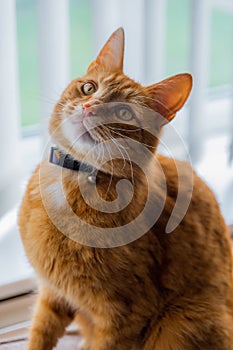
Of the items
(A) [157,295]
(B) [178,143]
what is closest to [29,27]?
(B) [178,143]

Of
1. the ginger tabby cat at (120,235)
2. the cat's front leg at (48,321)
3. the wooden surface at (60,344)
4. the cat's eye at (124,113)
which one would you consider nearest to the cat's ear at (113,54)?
the ginger tabby cat at (120,235)

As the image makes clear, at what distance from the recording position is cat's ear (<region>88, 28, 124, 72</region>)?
1.22 meters

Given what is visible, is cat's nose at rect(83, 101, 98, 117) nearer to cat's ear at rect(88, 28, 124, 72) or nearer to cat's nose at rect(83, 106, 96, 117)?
cat's nose at rect(83, 106, 96, 117)

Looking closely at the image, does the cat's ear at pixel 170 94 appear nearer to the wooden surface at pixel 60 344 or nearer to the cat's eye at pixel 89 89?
the cat's eye at pixel 89 89

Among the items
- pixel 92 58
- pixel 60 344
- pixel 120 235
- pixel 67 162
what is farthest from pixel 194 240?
pixel 92 58

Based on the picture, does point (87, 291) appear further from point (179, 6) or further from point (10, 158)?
point (179, 6)

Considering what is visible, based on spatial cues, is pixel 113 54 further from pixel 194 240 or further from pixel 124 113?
pixel 194 240

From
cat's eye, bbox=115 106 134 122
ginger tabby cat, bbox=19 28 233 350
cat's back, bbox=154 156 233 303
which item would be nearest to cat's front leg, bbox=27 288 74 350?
ginger tabby cat, bbox=19 28 233 350

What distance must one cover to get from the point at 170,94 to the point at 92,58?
0.56 metres

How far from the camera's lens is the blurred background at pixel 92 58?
1.57 metres

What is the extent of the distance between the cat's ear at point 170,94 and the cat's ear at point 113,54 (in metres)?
0.09

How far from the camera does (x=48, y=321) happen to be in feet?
4.35

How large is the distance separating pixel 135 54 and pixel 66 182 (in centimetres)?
63

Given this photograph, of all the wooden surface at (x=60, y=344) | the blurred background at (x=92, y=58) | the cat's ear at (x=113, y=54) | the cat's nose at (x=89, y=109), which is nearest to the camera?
the cat's nose at (x=89, y=109)
